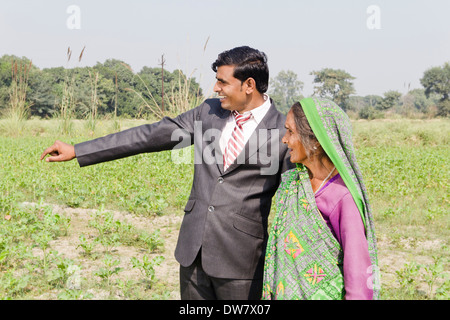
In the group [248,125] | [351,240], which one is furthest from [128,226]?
[351,240]

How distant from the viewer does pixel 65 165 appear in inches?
326

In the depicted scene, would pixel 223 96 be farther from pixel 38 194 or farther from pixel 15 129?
pixel 15 129

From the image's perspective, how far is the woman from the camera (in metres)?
1.75

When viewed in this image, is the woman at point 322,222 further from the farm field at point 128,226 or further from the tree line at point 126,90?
the farm field at point 128,226

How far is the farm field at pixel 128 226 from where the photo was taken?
145 inches

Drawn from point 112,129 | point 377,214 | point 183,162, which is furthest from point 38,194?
point 112,129

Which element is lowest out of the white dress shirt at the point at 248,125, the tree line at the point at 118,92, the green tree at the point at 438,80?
the white dress shirt at the point at 248,125

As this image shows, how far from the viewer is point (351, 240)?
5.68 feet

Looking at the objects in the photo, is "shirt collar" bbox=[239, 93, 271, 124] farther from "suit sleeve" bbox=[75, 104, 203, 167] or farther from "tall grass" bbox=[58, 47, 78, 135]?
"tall grass" bbox=[58, 47, 78, 135]

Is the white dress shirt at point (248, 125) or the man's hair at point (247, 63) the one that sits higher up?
the man's hair at point (247, 63)

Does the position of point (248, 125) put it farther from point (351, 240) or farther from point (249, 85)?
point (351, 240)

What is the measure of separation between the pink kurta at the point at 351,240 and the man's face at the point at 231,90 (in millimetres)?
772

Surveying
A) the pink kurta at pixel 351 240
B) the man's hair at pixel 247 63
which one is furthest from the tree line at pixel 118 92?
the pink kurta at pixel 351 240

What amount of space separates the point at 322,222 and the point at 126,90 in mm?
12403
